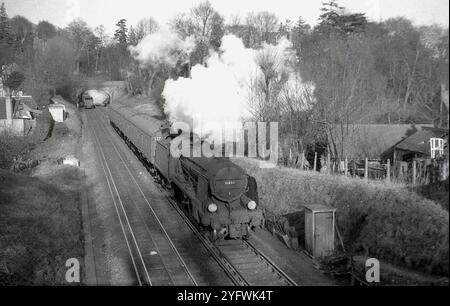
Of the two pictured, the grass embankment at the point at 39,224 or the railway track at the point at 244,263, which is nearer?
the railway track at the point at 244,263

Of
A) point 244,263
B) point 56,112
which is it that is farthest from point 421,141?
point 56,112

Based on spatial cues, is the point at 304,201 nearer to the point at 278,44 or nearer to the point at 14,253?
the point at 14,253

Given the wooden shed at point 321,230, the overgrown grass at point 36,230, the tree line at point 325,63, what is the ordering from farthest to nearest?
1. the tree line at point 325,63
2. the wooden shed at point 321,230
3. the overgrown grass at point 36,230

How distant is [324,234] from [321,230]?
176 millimetres

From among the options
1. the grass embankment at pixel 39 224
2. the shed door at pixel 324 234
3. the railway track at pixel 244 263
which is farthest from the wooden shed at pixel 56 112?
the shed door at pixel 324 234

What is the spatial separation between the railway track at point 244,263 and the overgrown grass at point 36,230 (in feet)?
12.8

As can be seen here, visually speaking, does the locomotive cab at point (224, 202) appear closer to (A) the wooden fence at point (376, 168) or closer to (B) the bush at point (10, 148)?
(A) the wooden fence at point (376, 168)

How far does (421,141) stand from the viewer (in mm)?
23594

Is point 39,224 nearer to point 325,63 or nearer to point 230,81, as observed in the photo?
point 230,81

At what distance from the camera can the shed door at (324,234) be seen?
44.0ft

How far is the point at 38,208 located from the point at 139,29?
3023 cm

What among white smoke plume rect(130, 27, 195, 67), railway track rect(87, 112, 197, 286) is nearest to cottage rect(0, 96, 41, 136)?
railway track rect(87, 112, 197, 286)

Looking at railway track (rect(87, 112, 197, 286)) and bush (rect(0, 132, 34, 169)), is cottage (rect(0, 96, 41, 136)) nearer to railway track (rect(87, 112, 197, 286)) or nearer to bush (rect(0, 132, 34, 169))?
bush (rect(0, 132, 34, 169))

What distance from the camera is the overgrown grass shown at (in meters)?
11.6
